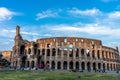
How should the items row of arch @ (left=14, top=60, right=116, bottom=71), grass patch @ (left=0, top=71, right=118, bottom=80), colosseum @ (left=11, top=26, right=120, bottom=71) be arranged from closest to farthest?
grass patch @ (left=0, top=71, right=118, bottom=80) → row of arch @ (left=14, top=60, right=116, bottom=71) → colosseum @ (left=11, top=26, right=120, bottom=71)

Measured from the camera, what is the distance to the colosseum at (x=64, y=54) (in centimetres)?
7800

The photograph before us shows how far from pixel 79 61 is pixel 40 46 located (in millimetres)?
15631

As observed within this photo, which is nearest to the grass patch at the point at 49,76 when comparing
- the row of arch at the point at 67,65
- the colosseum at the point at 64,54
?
the colosseum at the point at 64,54

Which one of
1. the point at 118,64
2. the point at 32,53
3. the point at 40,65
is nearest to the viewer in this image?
the point at 40,65

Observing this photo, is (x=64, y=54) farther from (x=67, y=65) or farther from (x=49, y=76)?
(x=49, y=76)

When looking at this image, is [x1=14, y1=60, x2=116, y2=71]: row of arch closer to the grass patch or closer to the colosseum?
the colosseum

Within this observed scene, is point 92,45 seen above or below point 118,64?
above

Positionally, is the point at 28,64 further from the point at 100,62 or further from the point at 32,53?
the point at 100,62

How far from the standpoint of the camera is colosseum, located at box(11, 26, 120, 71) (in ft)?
256

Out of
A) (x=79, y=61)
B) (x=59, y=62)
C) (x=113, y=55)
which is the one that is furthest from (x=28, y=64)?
(x=113, y=55)

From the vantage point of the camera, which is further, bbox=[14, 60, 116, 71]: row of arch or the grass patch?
bbox=[14, 60, 116, 71]: row of arch

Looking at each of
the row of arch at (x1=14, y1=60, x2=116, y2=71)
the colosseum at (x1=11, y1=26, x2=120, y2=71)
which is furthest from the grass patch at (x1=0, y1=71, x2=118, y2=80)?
the row of arch at (x1=14, y1=60, x2=116, y2=71)

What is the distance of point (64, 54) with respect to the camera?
260 feet

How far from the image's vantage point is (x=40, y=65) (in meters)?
75.0
